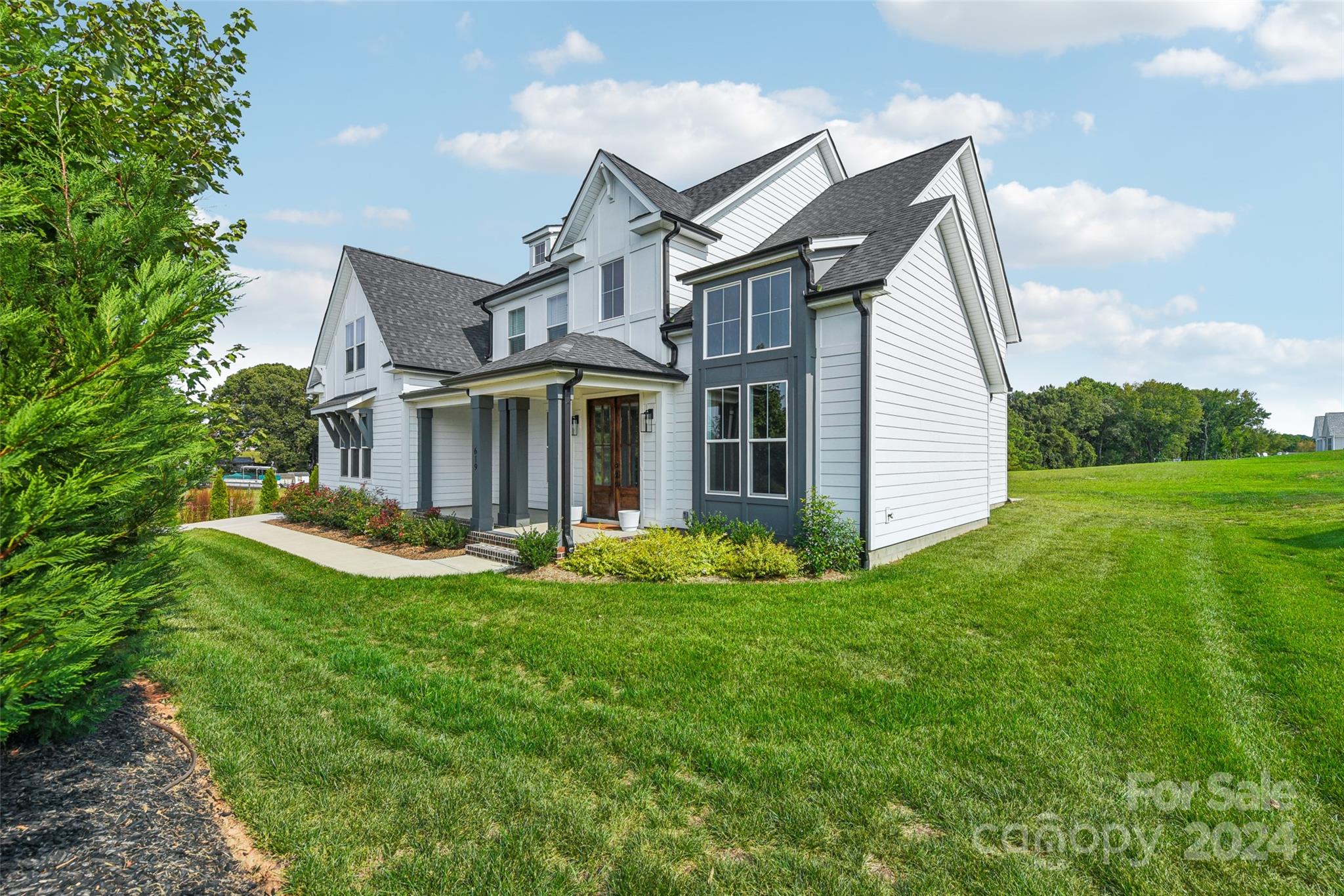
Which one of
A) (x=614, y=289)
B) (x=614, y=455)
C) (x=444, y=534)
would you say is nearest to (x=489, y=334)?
(x=614, y=289)

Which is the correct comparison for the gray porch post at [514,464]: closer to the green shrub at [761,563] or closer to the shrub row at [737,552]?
the shrub row at [737,552]

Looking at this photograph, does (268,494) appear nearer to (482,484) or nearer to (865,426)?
(482,484)

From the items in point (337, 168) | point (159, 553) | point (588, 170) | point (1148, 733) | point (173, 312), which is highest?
point (588, 170)

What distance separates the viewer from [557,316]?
49.4ft

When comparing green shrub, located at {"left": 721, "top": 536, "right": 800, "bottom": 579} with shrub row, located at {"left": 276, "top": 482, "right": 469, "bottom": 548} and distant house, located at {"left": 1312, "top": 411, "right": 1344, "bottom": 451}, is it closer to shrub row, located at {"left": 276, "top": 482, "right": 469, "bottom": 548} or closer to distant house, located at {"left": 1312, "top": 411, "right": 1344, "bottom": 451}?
shrub row, located at {"left": 276, "top": 482, "right": 469, "bottom": 548}

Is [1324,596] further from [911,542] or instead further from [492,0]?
[492,0]

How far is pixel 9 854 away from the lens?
2.28 m

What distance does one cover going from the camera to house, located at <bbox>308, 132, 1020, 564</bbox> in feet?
32.1

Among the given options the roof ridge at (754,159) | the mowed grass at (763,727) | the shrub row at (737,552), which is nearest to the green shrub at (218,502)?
the mowed grass at (763,727)

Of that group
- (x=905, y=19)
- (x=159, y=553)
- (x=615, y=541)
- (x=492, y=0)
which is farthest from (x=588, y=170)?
(x=159, y=553)

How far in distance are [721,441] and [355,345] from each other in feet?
44.3

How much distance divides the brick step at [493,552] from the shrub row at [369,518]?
1.48 ft

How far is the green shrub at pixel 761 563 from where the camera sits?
28.4 ft

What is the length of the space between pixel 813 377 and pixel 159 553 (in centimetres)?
866
